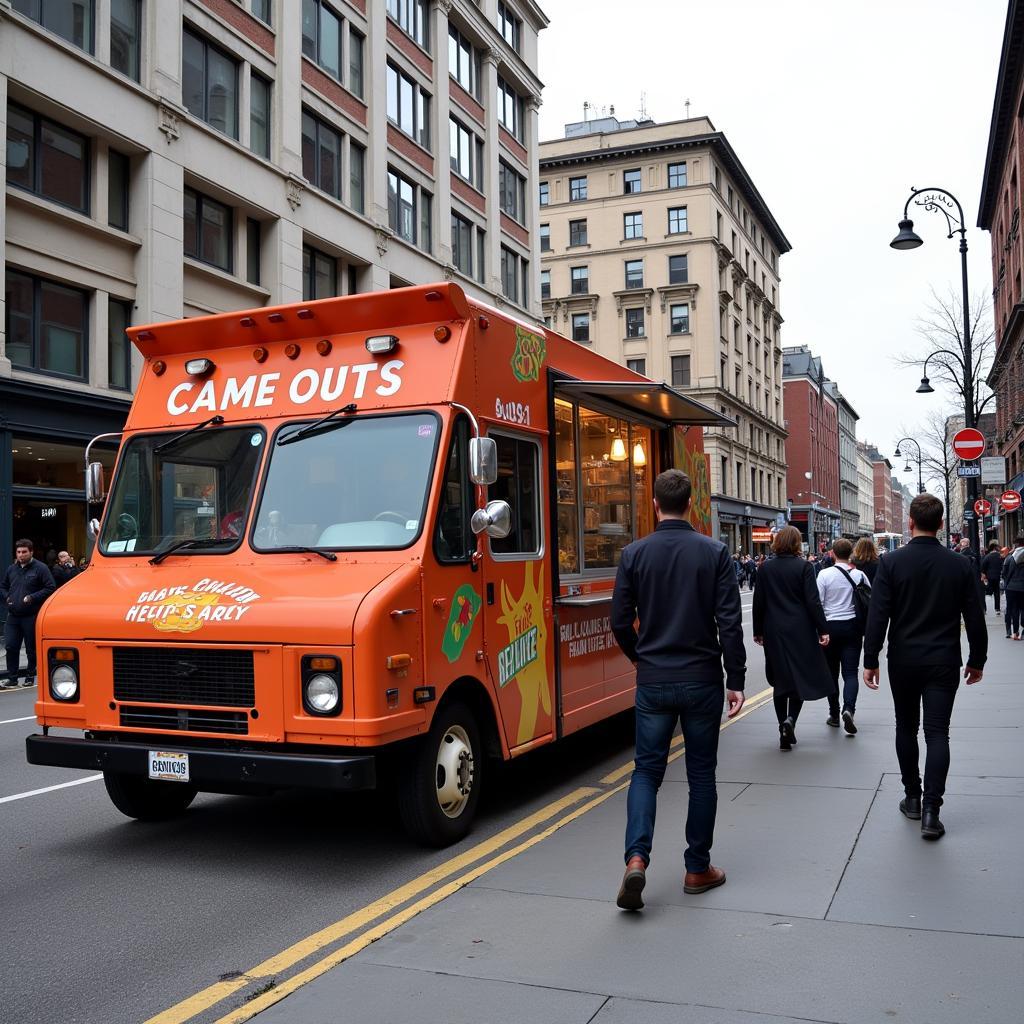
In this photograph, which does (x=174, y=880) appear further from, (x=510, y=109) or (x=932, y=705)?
(x=510, y=109)

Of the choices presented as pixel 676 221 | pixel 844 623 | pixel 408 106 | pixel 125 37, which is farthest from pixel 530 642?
pixel 676 221

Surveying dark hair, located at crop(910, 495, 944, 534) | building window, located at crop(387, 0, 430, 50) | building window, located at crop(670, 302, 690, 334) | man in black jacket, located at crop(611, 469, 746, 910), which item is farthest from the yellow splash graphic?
building window, located at crop(670, 302, 690, 334)

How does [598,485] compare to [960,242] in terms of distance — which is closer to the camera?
[598,485]

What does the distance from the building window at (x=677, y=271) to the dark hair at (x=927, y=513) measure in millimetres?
60206

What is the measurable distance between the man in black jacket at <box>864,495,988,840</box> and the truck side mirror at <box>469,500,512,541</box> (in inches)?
89.7

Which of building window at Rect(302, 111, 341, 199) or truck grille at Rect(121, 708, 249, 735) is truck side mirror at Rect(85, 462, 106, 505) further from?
building window at Rect(302, 111, 341, 199)

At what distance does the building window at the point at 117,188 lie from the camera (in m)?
22.6

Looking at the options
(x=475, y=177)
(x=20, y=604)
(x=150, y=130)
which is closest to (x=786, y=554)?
(x=20, y=604)

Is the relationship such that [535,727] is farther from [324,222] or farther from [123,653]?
[324,222]

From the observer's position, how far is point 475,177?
126 ft

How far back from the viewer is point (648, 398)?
356 inches

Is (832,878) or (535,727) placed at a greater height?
(535,727)

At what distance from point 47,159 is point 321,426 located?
17916 mm

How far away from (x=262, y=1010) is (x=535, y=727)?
130 inches
